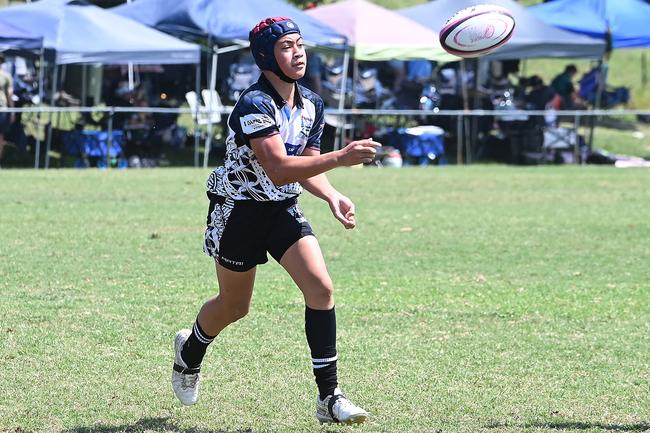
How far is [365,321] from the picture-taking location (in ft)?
26.2

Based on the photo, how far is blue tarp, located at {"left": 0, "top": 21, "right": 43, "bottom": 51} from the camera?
18.8 metres

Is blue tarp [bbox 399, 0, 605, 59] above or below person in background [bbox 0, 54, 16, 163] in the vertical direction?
above

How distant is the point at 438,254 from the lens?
36.6ft

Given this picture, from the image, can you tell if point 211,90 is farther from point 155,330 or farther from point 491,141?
point 155,330

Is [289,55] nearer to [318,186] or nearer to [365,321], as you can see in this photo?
[318,186]

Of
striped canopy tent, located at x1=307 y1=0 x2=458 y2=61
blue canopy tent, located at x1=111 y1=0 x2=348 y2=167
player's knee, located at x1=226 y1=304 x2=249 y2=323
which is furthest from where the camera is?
striped canopy tent, located at x1=307 y1=0 x2=458 y2=61

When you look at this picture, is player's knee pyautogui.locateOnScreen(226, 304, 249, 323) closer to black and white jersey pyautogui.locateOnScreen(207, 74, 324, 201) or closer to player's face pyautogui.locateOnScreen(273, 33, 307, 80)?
black and white jersey pyautogui.locateOnScreen(207, 74, 324, 201)

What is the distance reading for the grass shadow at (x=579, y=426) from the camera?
5413 mm

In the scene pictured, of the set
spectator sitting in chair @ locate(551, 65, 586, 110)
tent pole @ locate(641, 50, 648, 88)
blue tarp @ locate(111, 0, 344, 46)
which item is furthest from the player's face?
tent pole @ locate(641, 50, 648, 88)

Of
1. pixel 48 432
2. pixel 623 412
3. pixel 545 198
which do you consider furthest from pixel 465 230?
pixel 48 432

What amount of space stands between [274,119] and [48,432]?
5.84ft

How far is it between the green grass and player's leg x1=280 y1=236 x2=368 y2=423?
18 centimetres

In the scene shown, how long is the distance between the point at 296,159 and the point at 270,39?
22.8 inches

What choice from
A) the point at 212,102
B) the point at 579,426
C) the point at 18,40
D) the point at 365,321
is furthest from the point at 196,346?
the point at 212,102
